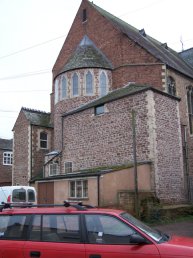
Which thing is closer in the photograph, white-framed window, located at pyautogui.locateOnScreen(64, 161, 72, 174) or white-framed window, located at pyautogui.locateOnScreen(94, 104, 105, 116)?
white-framed window, located at pyautogui.locateOnScreen(94, 104, 105, 116)

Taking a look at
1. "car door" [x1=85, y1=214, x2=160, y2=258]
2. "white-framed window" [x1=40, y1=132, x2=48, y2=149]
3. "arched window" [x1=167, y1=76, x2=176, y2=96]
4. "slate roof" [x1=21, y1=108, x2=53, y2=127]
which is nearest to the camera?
"car door" [x1=85, y1=214, x2=160, y2=258]

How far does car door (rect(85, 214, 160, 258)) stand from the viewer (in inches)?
220

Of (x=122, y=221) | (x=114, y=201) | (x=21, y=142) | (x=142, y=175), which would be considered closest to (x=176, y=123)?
(x=142, y=175)

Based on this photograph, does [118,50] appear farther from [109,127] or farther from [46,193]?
[46,193]

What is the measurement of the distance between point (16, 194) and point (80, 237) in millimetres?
12442

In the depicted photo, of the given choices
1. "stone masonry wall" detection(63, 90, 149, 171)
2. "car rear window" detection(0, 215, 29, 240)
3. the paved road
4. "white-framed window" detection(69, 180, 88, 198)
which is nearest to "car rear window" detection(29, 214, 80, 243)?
"car rear window" detection(0, 215, 29, 240)

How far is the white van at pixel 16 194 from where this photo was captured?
1727cm

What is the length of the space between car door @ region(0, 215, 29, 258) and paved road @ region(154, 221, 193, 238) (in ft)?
30.4

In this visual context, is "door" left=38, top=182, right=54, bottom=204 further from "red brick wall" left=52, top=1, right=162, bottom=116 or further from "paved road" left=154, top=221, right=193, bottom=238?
"red brick wall" left=52, top=1, right=162, bottom=116

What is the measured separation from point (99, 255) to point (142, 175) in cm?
1439

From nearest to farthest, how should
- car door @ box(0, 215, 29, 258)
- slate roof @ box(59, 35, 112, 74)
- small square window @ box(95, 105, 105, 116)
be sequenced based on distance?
1. car door @ box(0, 215, 29, 258)
2. small square window @ box(95, 105, 105, 116)
3. slate roof @ box(59, 35, 112, 74)

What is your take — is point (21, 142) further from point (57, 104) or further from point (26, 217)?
point (26, 217)

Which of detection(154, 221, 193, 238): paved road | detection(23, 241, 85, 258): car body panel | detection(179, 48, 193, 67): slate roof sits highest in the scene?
detection(179, 48, 193, 67): slate roof

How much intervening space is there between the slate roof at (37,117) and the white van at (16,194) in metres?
13.4
